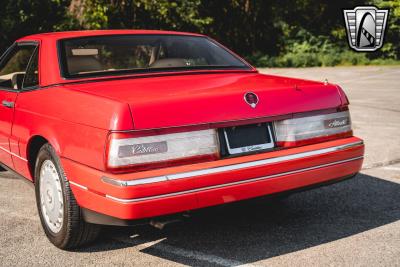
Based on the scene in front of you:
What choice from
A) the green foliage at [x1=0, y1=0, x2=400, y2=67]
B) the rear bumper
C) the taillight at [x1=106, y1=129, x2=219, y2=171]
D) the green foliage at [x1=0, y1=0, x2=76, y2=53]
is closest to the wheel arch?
the rear bumper

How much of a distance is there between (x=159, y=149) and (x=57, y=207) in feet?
3.32

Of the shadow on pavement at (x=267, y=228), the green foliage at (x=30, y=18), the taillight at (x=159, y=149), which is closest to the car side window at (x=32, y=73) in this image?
the shadow on pavement at (x=267, y=228)

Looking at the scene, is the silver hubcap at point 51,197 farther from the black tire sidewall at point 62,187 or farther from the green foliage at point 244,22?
the green foliage at point 244,22

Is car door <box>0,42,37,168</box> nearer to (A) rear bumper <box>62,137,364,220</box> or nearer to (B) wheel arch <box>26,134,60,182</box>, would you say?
(B) wheel arch <box>26,134,60,182</box>

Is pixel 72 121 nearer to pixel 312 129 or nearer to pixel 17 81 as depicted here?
pixel 17 81

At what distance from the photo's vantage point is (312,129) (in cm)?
374

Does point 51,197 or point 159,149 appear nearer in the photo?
point 159,149

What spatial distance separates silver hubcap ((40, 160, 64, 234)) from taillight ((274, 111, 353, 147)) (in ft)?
4.90

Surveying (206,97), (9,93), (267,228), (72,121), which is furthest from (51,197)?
(267,228)

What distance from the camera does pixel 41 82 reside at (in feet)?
13.4

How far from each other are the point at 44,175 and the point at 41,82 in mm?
688

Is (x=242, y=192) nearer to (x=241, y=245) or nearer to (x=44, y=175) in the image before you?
(x=241, y=245)

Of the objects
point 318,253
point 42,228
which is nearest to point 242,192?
point 318,253

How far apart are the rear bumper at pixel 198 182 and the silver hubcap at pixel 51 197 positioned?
299mm
